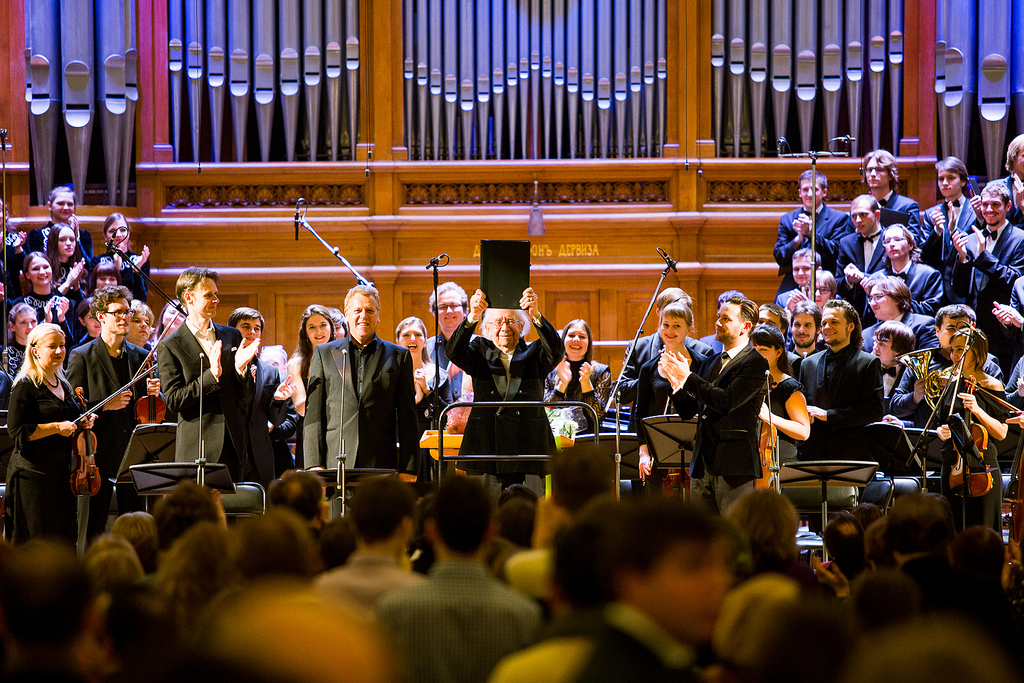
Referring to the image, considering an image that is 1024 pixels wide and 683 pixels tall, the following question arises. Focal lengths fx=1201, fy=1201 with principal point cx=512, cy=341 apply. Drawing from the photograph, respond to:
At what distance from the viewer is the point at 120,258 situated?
8812mm

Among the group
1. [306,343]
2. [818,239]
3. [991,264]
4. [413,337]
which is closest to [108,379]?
[306,343]

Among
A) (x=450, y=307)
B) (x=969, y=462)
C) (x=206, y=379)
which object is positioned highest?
(x=450, y=307)

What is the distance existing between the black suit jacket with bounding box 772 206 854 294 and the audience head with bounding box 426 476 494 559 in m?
6.28

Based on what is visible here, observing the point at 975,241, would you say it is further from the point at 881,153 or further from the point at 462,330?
the point at 462,330

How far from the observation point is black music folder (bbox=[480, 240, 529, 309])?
5.83 m

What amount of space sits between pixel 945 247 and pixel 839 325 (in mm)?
2742

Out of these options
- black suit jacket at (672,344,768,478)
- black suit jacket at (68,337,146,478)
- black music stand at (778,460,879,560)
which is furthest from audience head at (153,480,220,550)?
black suit jacket at (68,337,146,478)

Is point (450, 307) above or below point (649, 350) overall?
above

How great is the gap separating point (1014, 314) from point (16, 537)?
6.16 metres

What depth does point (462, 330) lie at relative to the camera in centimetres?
567

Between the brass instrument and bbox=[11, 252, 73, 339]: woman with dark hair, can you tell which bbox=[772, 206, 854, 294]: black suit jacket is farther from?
bbox=[11, 252, 73, 339]: woman with dark hair

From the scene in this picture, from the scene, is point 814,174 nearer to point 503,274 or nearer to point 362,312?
point 503,274

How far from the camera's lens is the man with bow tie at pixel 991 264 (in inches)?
321

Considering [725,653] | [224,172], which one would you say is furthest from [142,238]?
[725,653]
